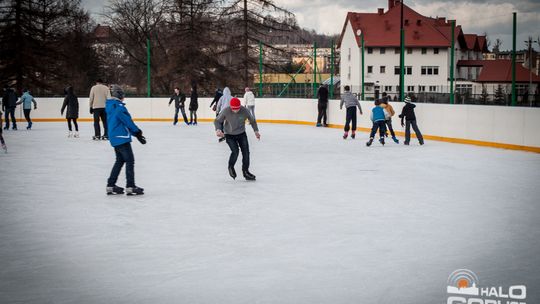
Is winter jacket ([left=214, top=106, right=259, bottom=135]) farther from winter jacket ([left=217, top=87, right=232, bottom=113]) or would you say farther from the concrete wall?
Result: the concrete wall

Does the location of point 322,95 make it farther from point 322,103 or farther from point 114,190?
point 114,190

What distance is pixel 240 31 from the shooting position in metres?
45.6

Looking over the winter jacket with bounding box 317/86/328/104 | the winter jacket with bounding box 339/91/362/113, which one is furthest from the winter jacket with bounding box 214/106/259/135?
the winter jacket with bounding box 317/86/328/104

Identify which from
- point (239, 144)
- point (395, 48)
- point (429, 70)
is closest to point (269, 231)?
point (239, 144)

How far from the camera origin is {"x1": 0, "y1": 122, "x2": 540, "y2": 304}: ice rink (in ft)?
17.6

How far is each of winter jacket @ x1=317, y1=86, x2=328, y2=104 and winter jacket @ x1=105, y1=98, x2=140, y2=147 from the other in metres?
16.8

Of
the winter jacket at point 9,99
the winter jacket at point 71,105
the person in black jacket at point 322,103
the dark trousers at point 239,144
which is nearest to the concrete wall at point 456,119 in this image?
the person in black jacket at point 322,103

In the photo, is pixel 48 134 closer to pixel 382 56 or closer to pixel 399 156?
pixel 399 156

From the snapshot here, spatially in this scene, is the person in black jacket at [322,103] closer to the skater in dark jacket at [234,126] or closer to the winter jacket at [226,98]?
the winter jacket at [226,98]

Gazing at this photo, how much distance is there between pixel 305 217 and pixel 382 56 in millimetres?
68017

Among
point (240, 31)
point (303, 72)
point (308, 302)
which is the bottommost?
point (308, 302)

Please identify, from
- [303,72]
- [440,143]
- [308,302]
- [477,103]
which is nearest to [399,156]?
[440,143]

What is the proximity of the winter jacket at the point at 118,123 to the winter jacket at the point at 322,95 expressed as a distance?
16.8 metres

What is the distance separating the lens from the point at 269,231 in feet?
24.4
